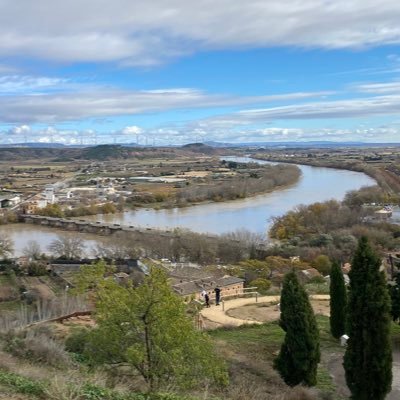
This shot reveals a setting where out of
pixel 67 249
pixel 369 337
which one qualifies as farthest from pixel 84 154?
pixel 369 337

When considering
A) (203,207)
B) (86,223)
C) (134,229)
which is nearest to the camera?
(134,229)

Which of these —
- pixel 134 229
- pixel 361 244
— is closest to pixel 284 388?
pixel 361 244

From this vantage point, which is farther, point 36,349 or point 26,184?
point 26,184

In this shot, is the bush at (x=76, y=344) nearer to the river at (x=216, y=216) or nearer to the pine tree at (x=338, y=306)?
the pine tree at (x=338, y=306)

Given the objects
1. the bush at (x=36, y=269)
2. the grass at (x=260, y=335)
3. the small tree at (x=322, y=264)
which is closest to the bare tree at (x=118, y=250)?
the bush at (x=36, y=269)

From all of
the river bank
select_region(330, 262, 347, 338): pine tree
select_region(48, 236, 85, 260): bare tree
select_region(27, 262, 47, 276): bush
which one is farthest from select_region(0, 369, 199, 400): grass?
the river bank

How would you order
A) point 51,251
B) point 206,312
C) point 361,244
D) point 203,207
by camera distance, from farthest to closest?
point 203,207
point 51,251
point 206,312
point 361,244

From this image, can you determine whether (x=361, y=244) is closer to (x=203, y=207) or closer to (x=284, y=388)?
(x=284, y=388)
